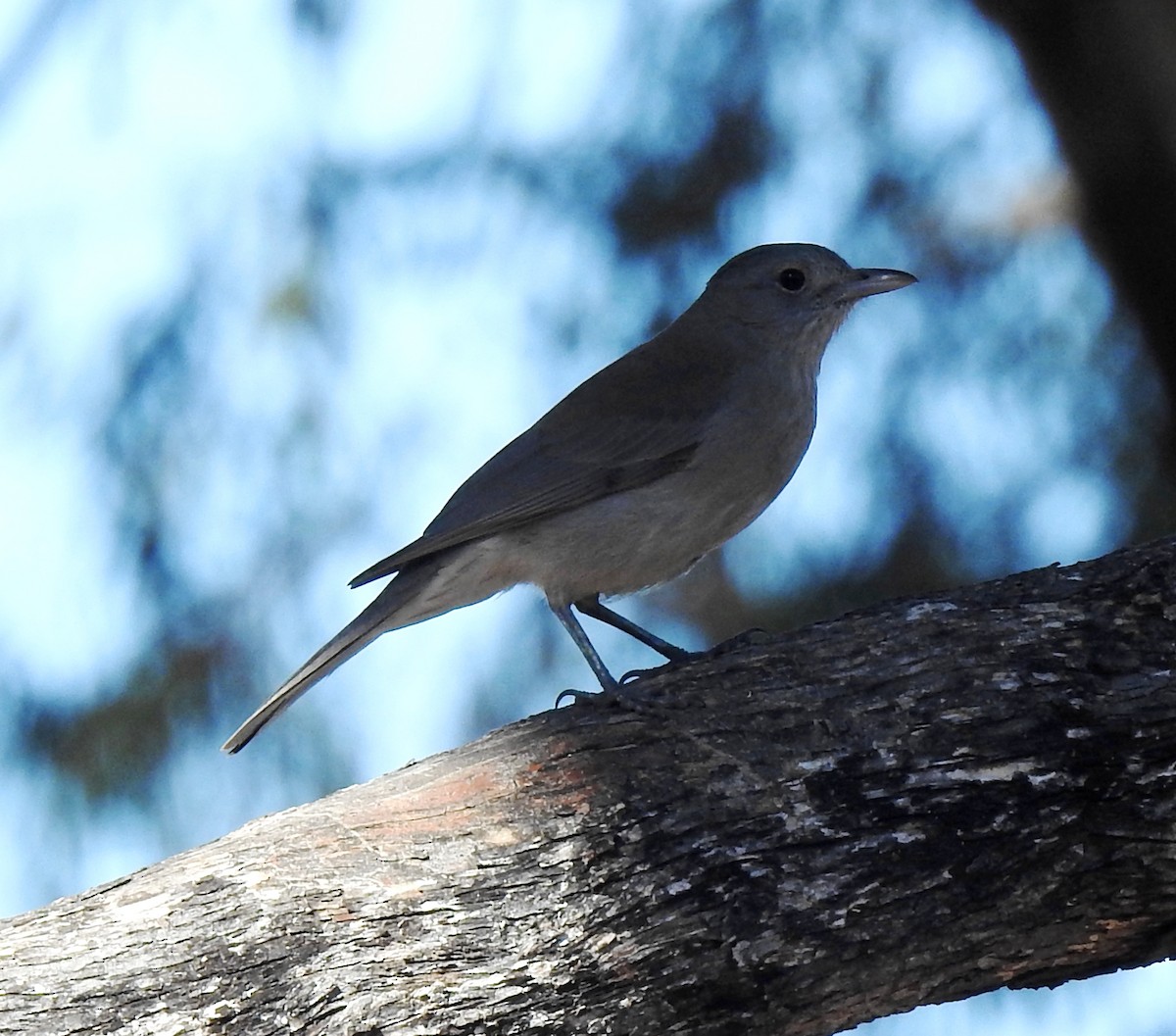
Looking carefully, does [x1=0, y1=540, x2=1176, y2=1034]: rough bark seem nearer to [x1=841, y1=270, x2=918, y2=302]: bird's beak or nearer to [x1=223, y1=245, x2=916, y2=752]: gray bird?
[x1=223, y1=245, x2=916, y2=752]: gray bird

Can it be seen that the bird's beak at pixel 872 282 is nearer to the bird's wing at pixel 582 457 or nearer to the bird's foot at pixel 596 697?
the bird's wing at pixel 582 457

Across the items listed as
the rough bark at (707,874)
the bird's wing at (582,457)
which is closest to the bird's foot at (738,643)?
the rough bark at (707,874)

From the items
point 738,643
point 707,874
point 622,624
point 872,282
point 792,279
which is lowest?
point 707,874

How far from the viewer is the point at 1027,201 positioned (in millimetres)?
4082

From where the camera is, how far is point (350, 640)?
3412mm

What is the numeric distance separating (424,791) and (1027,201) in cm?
246

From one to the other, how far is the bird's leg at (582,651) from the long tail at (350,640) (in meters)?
0.33

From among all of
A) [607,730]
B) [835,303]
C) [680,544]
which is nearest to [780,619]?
[680,544]

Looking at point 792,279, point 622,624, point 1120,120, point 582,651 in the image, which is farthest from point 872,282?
point 582,651

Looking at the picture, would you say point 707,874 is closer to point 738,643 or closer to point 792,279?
point 738,643

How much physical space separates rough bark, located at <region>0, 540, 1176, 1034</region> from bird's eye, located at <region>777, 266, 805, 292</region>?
1535 millimetres

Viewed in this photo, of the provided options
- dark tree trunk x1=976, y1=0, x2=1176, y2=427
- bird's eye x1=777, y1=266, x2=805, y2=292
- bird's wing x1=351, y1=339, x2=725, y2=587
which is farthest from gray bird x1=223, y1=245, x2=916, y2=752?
dark tree trunk x1=976, y1=0, x2=1176, y2=427

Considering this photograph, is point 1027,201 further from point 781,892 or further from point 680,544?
point 781,892

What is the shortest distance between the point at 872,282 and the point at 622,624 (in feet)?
3.69
